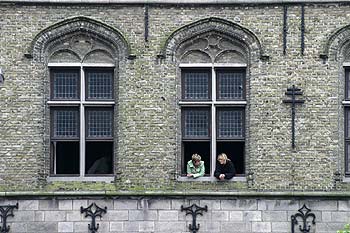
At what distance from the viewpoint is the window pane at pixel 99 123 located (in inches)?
656

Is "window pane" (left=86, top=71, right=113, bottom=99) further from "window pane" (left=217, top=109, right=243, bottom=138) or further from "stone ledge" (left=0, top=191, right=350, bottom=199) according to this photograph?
"window pane" (left=217, top=109, right=243, bottom=138)

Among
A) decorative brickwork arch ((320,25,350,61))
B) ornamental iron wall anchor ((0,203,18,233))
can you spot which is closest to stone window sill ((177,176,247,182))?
decorative brickwork arch ((320,25,350,61))

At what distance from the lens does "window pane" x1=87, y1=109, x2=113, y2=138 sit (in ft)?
54.6

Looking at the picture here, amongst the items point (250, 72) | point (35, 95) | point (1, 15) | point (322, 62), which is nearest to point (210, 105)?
point (250, 72)

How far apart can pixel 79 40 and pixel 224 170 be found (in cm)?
383

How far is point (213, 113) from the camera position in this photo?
16625 millimetres

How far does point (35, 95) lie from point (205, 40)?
3507 millimetres

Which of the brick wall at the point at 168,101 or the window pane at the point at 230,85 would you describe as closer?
the brick wall at the point at 168,101

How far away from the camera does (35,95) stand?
53.9 feet

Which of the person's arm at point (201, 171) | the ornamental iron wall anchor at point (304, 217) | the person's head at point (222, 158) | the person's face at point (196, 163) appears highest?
the person's head at point (222, 158)

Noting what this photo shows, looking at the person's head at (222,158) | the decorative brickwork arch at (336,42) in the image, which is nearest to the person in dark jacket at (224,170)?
the person's head at (222,158)

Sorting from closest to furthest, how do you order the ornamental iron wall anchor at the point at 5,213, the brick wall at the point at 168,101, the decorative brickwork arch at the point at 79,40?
the ornamental iron wall anchor at the point at 5,213 → the brick wall at the point at 168,101 → the decorative brickwork arch at the point at 79,40

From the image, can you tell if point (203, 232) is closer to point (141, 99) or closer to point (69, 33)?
point (141, 99)

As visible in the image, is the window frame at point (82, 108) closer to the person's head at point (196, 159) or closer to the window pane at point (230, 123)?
the person's head at point (196, 159)
